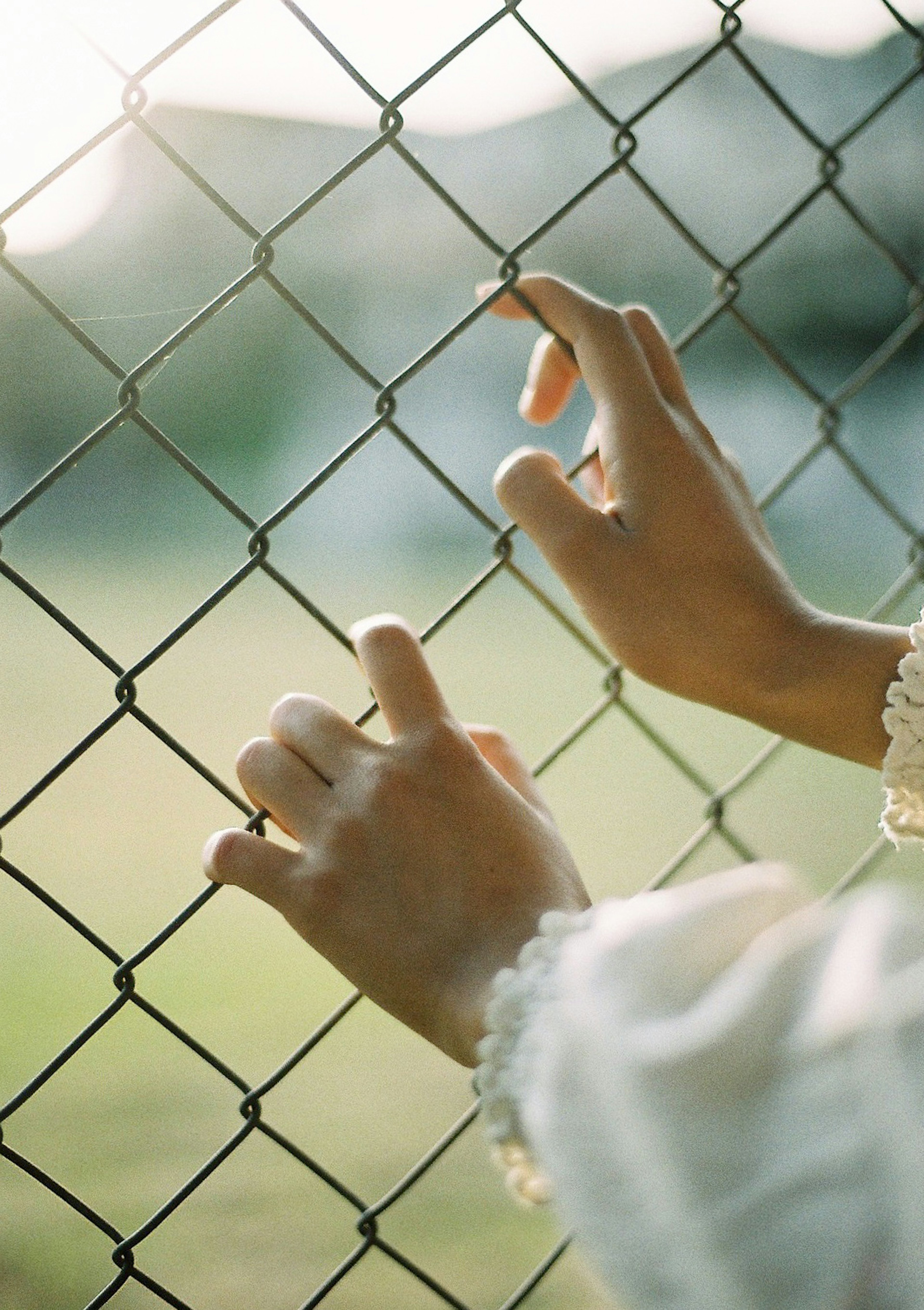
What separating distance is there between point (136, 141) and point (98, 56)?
517 millimetres

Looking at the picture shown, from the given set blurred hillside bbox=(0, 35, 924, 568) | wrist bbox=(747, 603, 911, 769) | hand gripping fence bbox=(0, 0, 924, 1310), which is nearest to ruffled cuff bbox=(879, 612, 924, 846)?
wrist bbox=(747, 603, 911, 769)

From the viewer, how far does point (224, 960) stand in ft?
8.34

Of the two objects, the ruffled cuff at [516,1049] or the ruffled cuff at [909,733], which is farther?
the ruffled cuff at [909,733]

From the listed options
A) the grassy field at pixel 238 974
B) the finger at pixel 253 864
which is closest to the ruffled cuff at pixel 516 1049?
the finger at pixel 253 864

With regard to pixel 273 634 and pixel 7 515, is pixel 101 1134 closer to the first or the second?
pixel 7 515

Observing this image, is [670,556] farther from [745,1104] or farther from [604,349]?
[745,1104]

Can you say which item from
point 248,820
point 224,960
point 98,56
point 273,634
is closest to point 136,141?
point 98,56

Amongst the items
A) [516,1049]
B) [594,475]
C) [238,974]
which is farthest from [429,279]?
[516,1049]

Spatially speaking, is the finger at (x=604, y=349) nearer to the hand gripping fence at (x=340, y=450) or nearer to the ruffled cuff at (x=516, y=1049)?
the hand gripping fence at (x=340, y=450)

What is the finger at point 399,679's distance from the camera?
61cm

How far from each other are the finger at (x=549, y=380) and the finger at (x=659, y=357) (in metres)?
0.04

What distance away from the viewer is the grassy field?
1553mm

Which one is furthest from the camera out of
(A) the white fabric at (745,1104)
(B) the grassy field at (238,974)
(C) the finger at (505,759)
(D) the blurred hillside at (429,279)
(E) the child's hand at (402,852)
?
(D) the blurred hillside at (429,279)

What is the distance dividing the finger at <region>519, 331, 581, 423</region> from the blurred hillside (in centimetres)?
490
